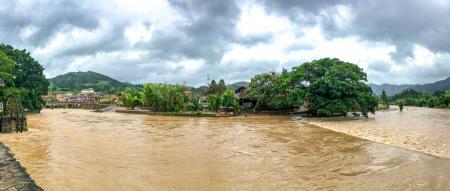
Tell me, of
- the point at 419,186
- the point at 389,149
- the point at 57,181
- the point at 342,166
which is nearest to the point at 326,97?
the point at 389,149

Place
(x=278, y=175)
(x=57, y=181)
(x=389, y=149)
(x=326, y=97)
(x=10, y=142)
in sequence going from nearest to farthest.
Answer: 1. (x=57, y=181)
2. (x=278, y=175)
3. (x=389, y=149)
4. (x=10, y=142)
5. (x=326, y=97)

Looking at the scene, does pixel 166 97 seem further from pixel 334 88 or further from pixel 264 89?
pixel 334 88

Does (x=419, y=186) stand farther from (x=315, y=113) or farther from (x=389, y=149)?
(x=315, y=113)

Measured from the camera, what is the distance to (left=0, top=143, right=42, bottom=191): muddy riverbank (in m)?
7.40

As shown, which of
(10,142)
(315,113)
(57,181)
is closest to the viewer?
(57,181)

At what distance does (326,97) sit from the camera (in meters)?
41.1

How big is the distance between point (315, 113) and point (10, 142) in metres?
34.2

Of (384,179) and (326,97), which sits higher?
(326,97)

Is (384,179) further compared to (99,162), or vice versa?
(99,162)

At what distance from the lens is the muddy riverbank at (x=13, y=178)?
740cm

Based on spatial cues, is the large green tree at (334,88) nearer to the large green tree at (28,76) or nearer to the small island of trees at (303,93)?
the small island of trees at (303,93)

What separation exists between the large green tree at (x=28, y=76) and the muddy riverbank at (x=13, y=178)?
41.4 metres

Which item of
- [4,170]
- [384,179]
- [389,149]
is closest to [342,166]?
[384,179]

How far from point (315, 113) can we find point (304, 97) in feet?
8.72
